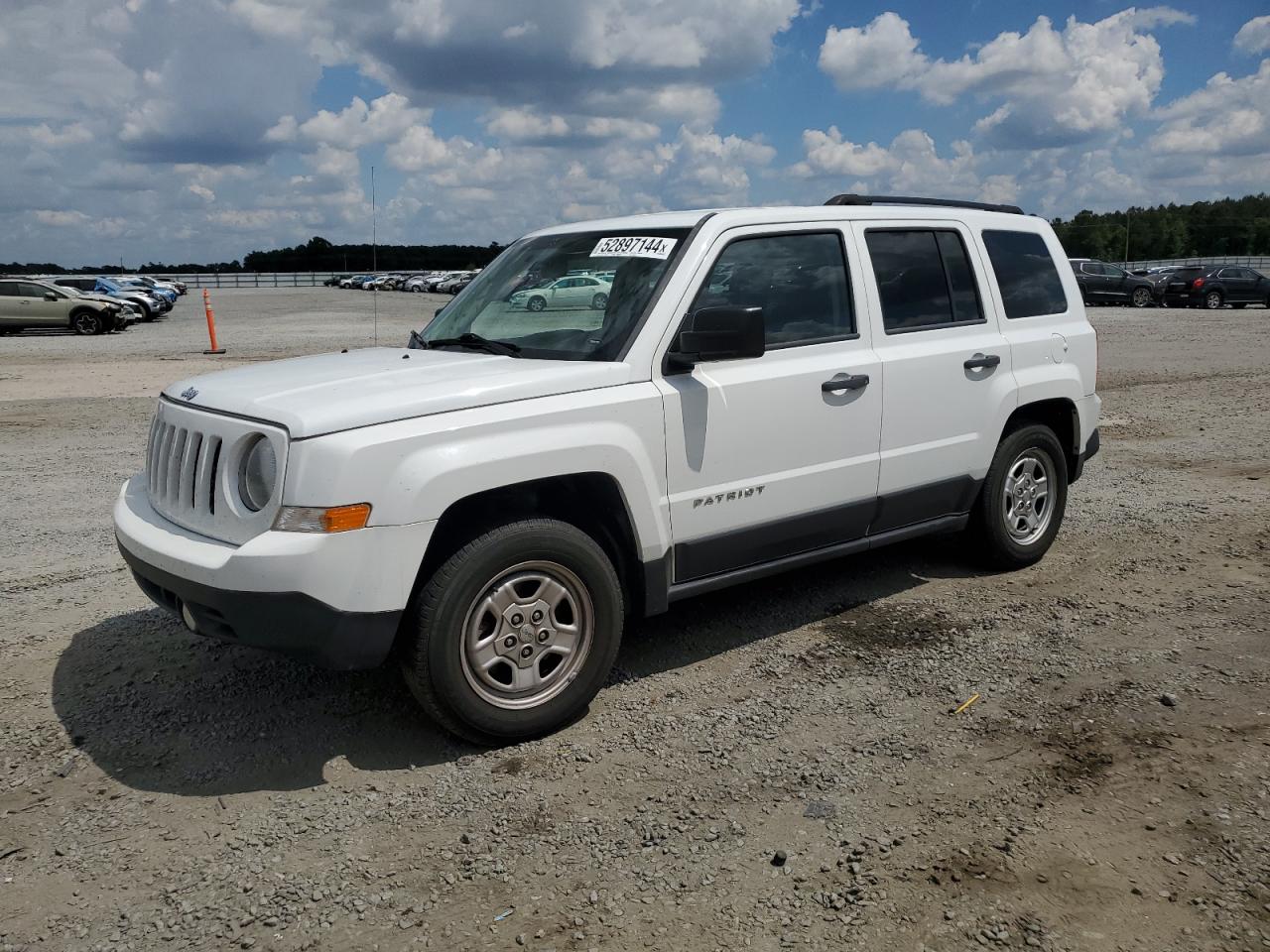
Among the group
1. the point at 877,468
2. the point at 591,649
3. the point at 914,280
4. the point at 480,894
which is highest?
the point at 914,280

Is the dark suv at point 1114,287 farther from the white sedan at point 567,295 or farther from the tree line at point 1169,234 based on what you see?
the tree line at point 1169,234

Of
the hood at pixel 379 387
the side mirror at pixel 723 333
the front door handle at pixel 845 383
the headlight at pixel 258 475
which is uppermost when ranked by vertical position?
the side mirror at pixel 723 333

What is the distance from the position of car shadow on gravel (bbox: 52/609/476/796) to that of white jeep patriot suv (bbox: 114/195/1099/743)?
1.61 feet

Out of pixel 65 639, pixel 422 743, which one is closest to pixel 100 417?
pixel 65 639

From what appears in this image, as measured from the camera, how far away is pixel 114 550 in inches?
256

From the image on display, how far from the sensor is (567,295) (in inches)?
186

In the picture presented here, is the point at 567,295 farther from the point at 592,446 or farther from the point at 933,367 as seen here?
the point at 933,367

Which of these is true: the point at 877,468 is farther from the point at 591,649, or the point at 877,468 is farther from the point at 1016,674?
the point at 591,649

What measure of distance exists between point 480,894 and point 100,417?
10661mm

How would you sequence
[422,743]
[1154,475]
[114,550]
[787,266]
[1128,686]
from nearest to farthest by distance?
1. [422,743]
2. [1128,686]
3. [787,266]
4. [114,550]
5. [1154,475]

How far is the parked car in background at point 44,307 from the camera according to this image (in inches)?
1080

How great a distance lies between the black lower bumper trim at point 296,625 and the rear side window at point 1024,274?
391 cm

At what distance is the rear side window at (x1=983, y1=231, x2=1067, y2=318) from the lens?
5.77m

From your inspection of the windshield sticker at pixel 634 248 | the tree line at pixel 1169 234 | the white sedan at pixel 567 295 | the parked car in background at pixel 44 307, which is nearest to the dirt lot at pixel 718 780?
the white sedan at pixel 567 295
